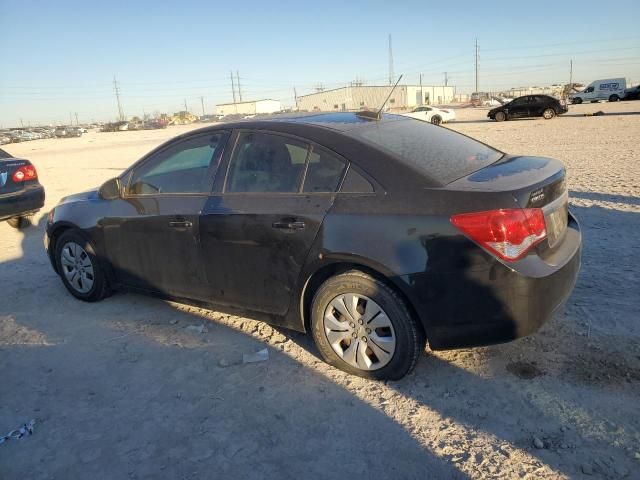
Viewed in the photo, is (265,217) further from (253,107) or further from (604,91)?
(253,107)

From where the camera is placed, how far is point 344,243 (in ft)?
9.92

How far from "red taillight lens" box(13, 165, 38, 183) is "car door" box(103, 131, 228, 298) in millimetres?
4475

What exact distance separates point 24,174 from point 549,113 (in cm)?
2801

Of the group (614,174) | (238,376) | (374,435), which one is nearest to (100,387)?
(238,376)

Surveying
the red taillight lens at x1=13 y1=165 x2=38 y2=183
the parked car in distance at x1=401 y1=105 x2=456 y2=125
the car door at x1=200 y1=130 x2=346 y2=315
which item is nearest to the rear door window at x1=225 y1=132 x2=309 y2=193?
the car door at x1=200 y1=130 x2=346 y2=315

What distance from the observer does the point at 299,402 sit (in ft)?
10.0

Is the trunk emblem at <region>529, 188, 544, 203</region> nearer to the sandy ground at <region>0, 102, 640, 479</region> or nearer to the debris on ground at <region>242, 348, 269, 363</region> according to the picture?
the sandy ground at <region>0, 102, 640, 479</region>

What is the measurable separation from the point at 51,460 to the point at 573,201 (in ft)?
23.0

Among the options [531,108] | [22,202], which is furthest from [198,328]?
[531,108]

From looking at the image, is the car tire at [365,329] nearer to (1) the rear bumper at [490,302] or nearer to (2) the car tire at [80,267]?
(1) the rear bumper at [490,302]

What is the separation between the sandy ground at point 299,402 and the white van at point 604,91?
147 feet

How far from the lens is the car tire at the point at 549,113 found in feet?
93.4

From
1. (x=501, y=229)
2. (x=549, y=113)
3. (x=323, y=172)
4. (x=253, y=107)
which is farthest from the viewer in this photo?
(x=253, y=107)

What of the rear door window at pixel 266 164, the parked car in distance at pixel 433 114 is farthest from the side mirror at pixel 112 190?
the parked car in distance at pixel 433 114
